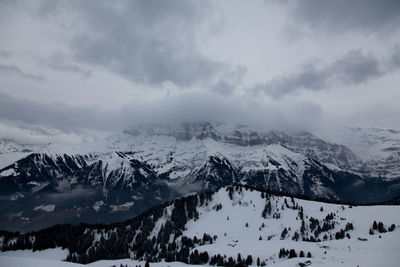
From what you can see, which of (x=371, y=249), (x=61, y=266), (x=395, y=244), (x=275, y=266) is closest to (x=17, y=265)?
(x=61, y=266)

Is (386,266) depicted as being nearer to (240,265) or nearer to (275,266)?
(275,266)

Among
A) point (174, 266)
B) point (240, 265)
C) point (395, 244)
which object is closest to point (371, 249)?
point (395, 244)

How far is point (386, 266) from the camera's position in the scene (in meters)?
145

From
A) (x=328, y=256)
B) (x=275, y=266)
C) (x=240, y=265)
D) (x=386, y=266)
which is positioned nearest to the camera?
(x=386, y=266)

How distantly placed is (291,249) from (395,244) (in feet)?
173

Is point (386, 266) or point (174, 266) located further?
point (174, 266)

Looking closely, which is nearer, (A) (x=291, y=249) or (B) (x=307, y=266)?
(B) (x=307, y=266)

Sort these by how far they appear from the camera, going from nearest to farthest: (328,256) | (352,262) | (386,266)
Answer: (386,266) < (352,262) < (328,256)

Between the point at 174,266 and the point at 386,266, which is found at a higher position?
the point at 386,266

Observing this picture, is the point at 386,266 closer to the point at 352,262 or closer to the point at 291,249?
the point at 352,262

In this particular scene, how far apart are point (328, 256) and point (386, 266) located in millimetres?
34299

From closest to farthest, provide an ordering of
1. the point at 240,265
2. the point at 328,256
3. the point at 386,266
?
the point at 386,266, the point at 328,256, the point at 240,265

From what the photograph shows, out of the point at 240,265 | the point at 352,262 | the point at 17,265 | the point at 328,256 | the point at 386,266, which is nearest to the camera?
the point at 17,265

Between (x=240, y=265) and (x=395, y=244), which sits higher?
(x=395, y=244)
